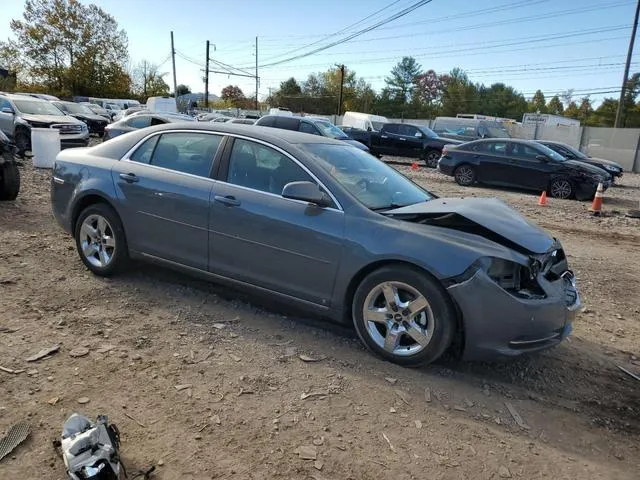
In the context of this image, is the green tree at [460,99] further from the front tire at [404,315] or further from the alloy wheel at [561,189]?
the front tire at [404,315]

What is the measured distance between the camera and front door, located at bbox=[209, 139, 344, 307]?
12.8 feet

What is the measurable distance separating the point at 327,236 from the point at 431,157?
1869 cm

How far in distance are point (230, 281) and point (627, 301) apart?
164 inches

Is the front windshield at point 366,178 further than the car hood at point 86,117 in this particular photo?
No

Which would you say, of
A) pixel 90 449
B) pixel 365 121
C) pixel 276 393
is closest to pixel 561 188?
pixel 276 393

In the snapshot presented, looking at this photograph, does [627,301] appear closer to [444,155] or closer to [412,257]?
[412,257]

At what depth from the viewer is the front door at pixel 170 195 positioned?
14.6ft

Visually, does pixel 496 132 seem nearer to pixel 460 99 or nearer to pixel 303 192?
pixel 303 192

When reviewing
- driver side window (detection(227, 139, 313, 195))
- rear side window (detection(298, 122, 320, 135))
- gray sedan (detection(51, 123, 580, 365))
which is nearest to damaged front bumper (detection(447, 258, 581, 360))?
gray sedan (detection(51, 123, 580, 365))

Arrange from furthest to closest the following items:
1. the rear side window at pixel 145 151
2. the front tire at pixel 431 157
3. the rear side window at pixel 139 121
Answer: the front tire at pixel 431 157 < the rear side window at pixel 139 121 < the rear side window at pixel 145 151

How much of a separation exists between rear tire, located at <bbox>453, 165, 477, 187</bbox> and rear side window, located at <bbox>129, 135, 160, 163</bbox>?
12.6 meters

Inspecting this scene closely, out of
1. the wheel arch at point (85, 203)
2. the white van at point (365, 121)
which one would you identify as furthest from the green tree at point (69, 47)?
the wheel arch at point (85, 203)

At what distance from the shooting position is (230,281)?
171 inches

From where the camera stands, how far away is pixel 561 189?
14.2m
